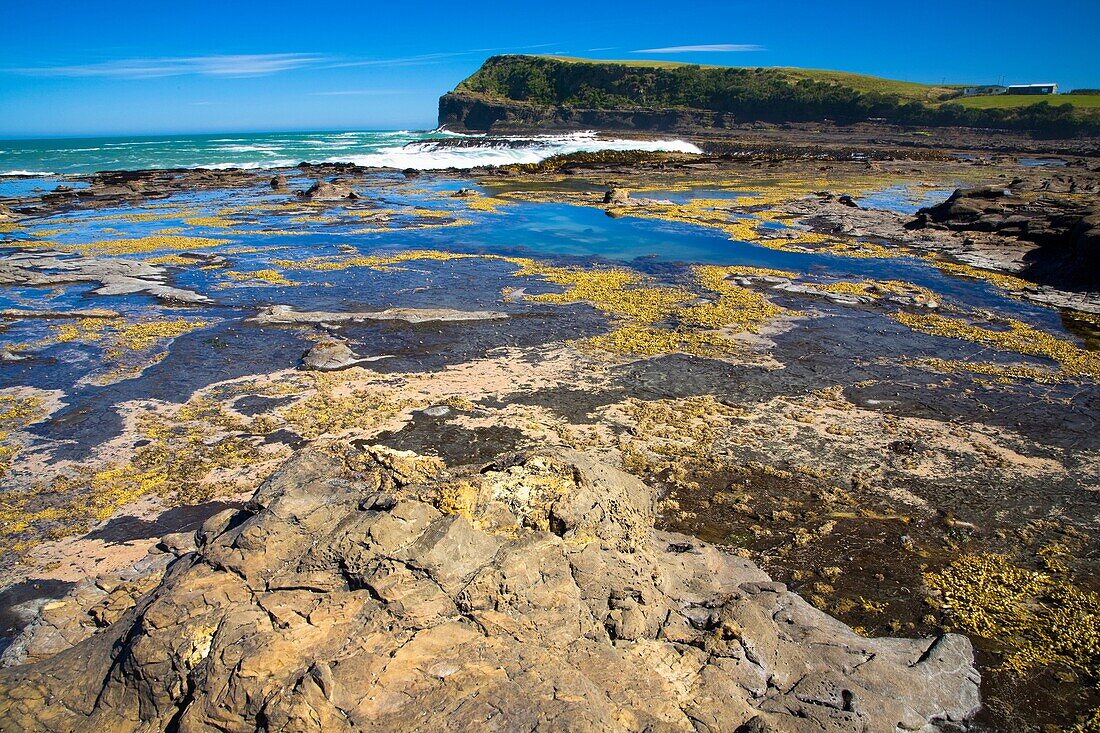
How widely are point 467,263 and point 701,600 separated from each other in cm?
1624

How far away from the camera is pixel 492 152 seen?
66000 mm

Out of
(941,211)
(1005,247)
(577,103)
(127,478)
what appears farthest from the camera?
(577,103)

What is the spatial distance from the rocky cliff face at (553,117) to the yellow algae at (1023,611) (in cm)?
10544

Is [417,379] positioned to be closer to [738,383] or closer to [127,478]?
[127,478]

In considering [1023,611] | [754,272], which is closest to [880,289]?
[754,272]

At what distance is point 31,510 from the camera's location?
716 centimetres

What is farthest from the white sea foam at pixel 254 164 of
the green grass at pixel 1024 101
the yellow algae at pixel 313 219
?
the green grass at pixel 1024 101

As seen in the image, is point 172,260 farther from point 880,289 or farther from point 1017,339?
point 1017,339

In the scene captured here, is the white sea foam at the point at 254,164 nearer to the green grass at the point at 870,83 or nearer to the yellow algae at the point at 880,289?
the yellow algae at the point at 880,289

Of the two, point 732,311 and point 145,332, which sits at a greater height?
point 732,311

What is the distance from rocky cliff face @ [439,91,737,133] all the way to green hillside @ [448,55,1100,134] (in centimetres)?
195

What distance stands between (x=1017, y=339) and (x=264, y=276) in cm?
1840

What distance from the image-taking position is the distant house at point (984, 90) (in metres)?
107

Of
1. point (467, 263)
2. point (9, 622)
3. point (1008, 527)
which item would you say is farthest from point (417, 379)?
point (467, 263)
